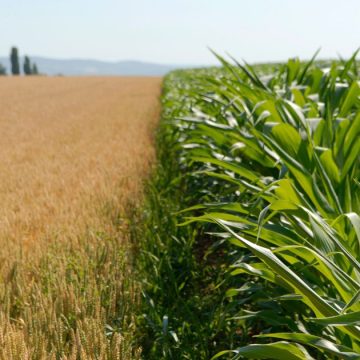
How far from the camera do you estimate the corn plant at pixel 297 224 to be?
110cm

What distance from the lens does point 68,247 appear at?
2.58 metres

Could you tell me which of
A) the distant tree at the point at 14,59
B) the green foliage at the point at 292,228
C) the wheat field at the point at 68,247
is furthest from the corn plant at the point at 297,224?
the distant tree at the point at 14,59

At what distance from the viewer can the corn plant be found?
1.10 metres

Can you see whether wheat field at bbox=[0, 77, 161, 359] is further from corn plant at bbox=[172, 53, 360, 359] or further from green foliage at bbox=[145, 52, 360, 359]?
corn plant at bbox=[172, 53, 360, 359]

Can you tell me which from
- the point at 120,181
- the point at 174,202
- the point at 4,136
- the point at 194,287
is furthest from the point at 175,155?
the point at 4,136

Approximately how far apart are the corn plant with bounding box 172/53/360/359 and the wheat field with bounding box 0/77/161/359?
0.41 metres

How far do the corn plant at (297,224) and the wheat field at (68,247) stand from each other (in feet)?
1.36

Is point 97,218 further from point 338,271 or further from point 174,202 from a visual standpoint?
point 338,271

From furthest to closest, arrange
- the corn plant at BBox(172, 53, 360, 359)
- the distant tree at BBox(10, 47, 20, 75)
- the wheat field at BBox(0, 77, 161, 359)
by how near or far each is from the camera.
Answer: the distant tree at BBox(10, 47, 20, 75), the wheat field at BBox(0, 77, 161, 359), the corn plant at BBox(172, 53, 360, 359)

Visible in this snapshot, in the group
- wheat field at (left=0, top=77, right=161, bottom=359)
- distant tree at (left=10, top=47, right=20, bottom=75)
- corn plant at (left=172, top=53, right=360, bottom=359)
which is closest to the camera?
corn plant at (left=172, top=53, right=360, bottom=359)

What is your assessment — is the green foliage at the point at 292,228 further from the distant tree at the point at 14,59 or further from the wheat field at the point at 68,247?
the distant tree at the point at 14,59

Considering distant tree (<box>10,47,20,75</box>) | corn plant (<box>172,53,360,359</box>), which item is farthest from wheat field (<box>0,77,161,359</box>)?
distant tree (<box>10,47,20,75</box>)

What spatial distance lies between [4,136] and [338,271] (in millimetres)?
7078

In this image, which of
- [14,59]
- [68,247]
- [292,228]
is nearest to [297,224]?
[292,228]
